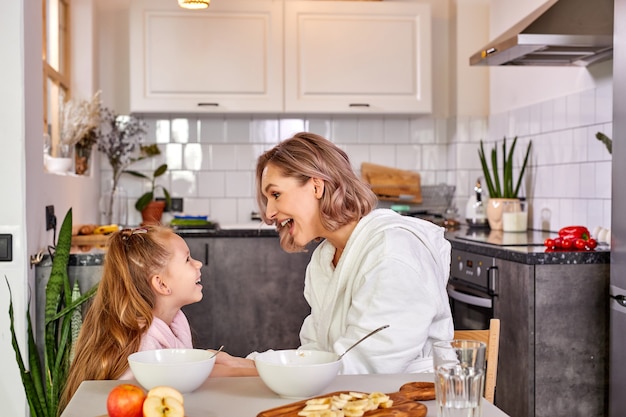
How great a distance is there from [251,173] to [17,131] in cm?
244

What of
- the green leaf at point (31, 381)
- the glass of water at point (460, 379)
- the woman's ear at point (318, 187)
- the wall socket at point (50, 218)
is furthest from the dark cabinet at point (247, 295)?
the glass of water at point (460, 379)

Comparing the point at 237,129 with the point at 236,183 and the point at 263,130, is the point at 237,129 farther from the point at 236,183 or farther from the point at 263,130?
the point at 236,183

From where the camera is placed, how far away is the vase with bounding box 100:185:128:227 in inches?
194

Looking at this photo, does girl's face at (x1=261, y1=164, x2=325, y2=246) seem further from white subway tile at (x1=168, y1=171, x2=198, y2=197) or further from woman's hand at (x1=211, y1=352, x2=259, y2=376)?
white subway tile at (x1=168, y1=171, x2=198, y2=197)

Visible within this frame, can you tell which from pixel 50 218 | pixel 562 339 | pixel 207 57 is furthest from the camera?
pixel 207 57

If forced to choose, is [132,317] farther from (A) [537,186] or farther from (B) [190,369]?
(A) [537,186]

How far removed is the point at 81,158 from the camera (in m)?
4.56

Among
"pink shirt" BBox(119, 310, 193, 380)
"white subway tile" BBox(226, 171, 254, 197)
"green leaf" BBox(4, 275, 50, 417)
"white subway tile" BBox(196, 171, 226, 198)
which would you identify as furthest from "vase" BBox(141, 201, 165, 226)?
"pink shirt" BBox(119, 310, 193, 380)

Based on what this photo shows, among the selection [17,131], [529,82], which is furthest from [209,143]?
[17,131]

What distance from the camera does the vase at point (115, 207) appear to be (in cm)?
492

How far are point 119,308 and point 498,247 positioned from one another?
1.83m

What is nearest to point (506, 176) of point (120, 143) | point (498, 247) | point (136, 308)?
point (498, 247)

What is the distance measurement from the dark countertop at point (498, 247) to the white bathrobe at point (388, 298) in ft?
3.67

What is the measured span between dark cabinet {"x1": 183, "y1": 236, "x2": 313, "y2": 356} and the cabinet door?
0.94m
